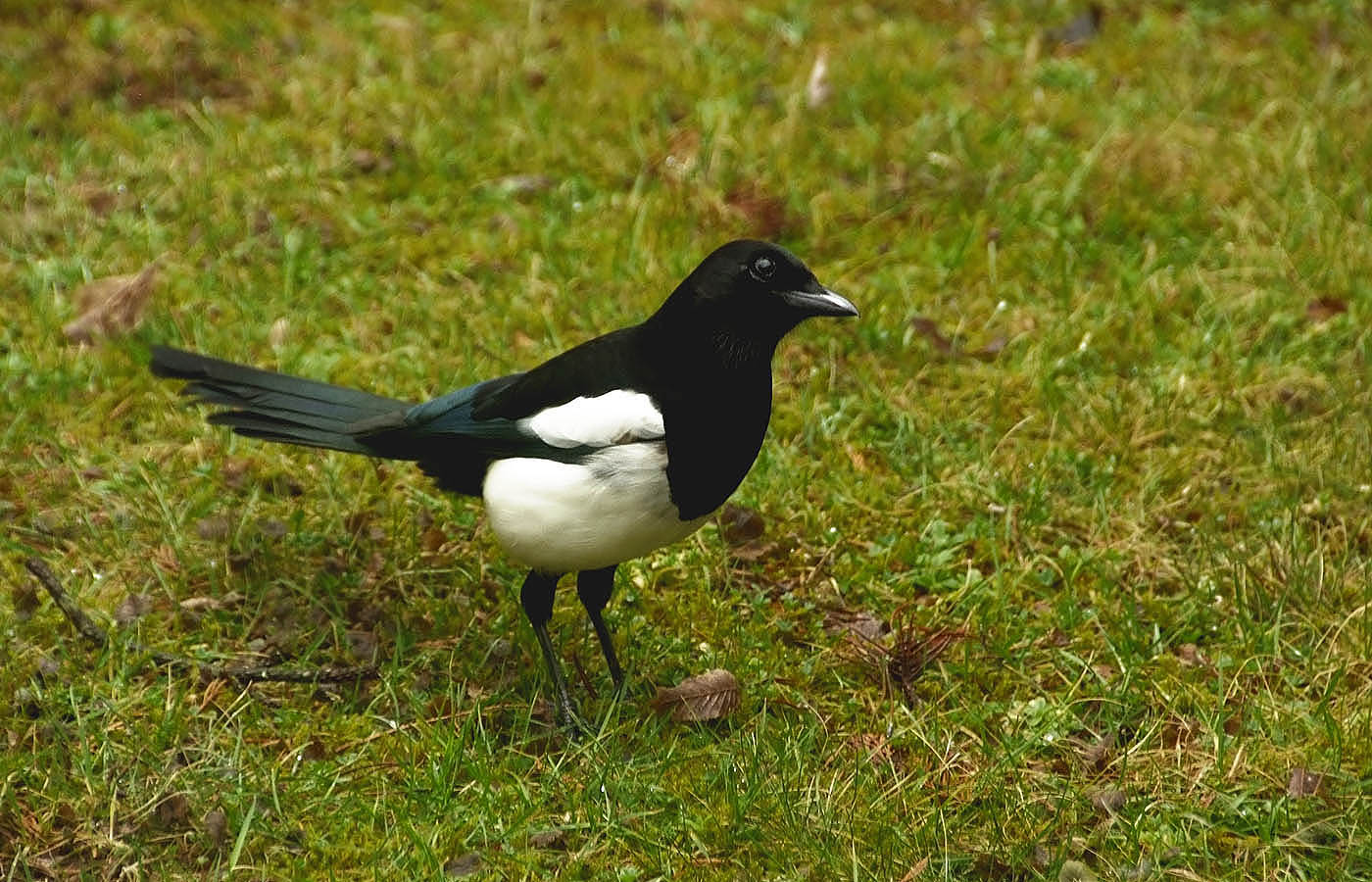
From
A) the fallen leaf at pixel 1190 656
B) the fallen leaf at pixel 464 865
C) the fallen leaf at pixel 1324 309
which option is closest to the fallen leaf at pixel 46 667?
the fallen leaf at pixel 464 865

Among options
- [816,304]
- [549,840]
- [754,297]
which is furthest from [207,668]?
[816,304]

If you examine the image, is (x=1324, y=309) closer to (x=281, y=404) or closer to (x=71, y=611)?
(x=281, y=404)

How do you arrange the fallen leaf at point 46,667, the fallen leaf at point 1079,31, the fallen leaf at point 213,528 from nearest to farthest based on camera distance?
the fallen leaf at point 46,667 < the fallen leaf at point 213,528 < the fallen leaf at point 1079,31

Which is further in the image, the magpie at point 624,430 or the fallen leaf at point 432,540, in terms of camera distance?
the fallen leaf at point 432,540

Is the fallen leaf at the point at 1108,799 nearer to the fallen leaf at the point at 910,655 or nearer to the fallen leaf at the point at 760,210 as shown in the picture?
the fallen leaf at the point at 910,655

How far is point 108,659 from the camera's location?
3.74 m

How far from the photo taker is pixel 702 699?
3.78m

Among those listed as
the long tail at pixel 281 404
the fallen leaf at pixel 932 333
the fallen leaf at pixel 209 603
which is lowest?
the fallen leaf at pixel 209 603

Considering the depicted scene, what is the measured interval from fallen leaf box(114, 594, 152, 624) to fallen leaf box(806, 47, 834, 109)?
10.6 ft

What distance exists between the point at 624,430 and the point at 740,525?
959 millimetres

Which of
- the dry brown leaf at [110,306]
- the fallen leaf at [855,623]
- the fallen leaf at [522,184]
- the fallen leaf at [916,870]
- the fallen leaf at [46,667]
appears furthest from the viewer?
the fallen leaf at [522,184]

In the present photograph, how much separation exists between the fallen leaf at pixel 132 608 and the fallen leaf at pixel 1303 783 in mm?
2552

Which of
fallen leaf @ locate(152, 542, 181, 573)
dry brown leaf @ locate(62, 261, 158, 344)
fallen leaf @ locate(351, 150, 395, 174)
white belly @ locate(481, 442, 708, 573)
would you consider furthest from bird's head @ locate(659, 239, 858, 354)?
fallen leaf @ locate(351, 150, 395, 174)

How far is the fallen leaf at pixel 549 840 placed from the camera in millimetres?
3352
